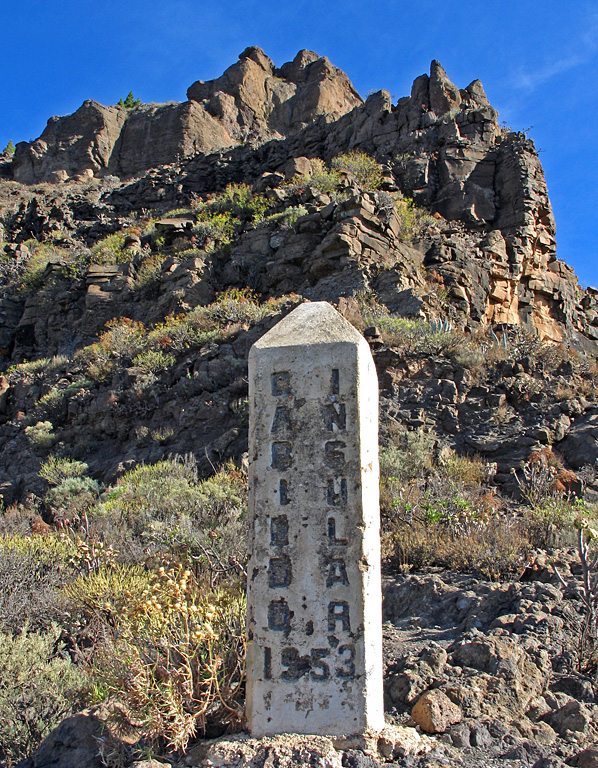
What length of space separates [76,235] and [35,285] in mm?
5150

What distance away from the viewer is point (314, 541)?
3.03 meters

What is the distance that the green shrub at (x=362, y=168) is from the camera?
59.3 ft

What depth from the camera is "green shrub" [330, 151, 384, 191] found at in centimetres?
1808

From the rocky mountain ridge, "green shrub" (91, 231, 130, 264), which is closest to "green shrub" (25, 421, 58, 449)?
the rocky mountain ridge

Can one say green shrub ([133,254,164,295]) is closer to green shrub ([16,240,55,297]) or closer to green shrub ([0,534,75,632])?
green shrub ([16,240,55,297])

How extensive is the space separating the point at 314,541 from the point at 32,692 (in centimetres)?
228

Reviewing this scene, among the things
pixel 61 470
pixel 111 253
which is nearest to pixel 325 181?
pixel 111 253

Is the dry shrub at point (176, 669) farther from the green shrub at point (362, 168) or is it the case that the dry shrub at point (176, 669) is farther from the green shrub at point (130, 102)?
the green shrub at point (130, 102)

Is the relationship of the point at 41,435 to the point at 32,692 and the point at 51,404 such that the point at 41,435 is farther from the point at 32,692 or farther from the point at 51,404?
the point at 32,692

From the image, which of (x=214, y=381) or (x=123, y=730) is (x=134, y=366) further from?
(x=123, y=730)

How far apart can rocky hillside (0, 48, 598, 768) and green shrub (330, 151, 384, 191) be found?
0.27 feet

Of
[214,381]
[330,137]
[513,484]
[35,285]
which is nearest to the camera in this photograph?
[513,484]

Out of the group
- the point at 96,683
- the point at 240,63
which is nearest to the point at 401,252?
the point at 96,683

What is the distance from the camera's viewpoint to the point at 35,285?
66.1ft
